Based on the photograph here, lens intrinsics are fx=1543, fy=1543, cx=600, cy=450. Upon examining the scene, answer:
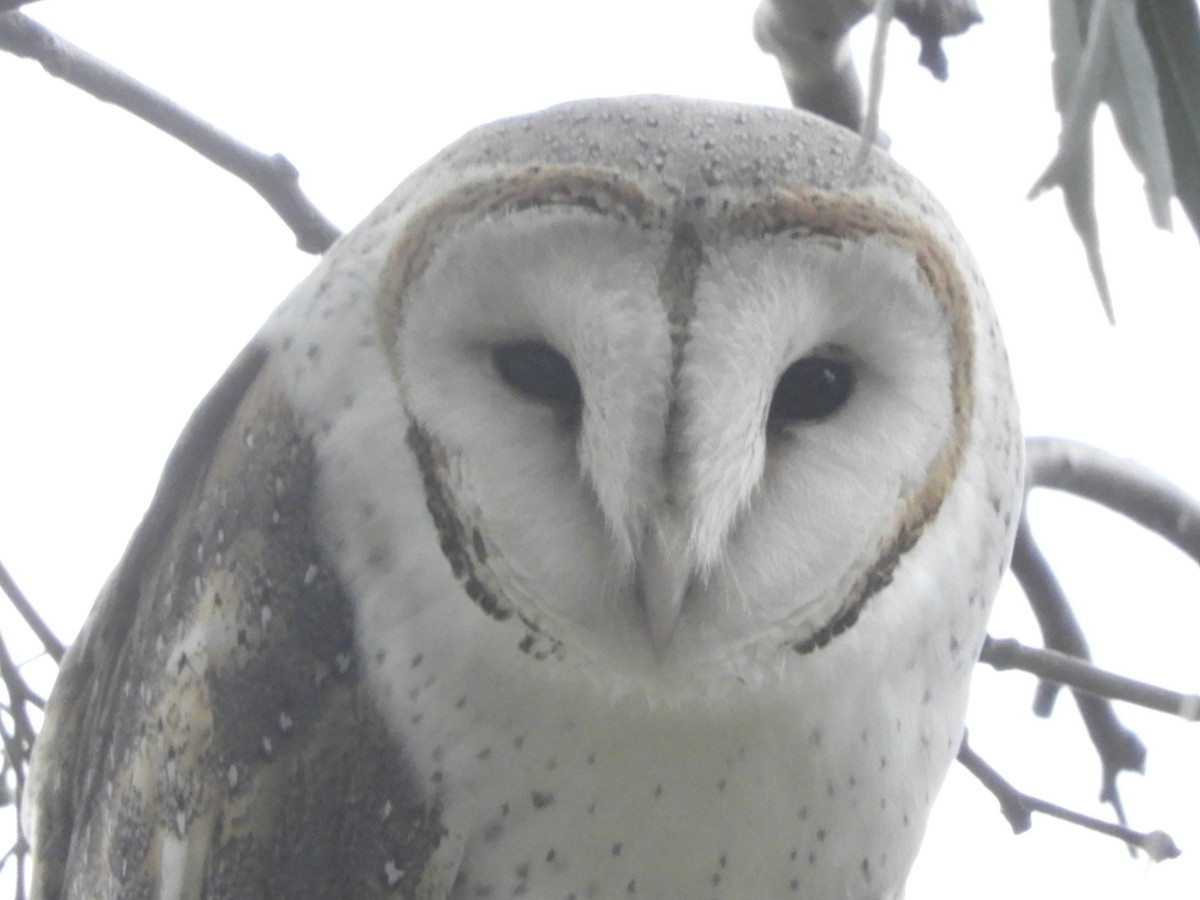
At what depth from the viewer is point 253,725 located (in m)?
1.35

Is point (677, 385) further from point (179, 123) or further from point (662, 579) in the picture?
point (179, 123)

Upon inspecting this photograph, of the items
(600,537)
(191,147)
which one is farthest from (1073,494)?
(191,147)

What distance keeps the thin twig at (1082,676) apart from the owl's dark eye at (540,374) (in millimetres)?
685

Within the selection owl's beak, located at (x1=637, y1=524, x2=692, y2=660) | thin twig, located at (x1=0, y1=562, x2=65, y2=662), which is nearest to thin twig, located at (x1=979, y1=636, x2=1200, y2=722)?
owl's beak, located at (x1=637, y1=524, x2=692, y2=660)

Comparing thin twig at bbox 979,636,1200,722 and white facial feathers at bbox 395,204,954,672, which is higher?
white facial feathers at bbox 395,204,954,672

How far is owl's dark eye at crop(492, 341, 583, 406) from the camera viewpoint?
3.97 ft

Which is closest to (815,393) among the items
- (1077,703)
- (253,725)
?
(253,725)

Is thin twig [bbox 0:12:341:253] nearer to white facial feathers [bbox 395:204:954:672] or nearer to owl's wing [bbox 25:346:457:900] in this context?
owl's wing [bbox 25:346:457:900]

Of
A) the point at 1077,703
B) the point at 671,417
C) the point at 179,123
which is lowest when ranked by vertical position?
the point at 1077,703

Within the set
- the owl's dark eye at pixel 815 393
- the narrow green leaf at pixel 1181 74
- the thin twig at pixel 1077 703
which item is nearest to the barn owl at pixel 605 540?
the owl's dark eye at pixel 815 393

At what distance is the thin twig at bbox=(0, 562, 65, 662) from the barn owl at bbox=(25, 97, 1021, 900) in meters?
0.49

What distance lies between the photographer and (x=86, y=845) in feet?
5.27

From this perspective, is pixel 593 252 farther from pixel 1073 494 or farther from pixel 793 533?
pixel 1073 494

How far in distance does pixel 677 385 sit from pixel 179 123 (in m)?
0.85
